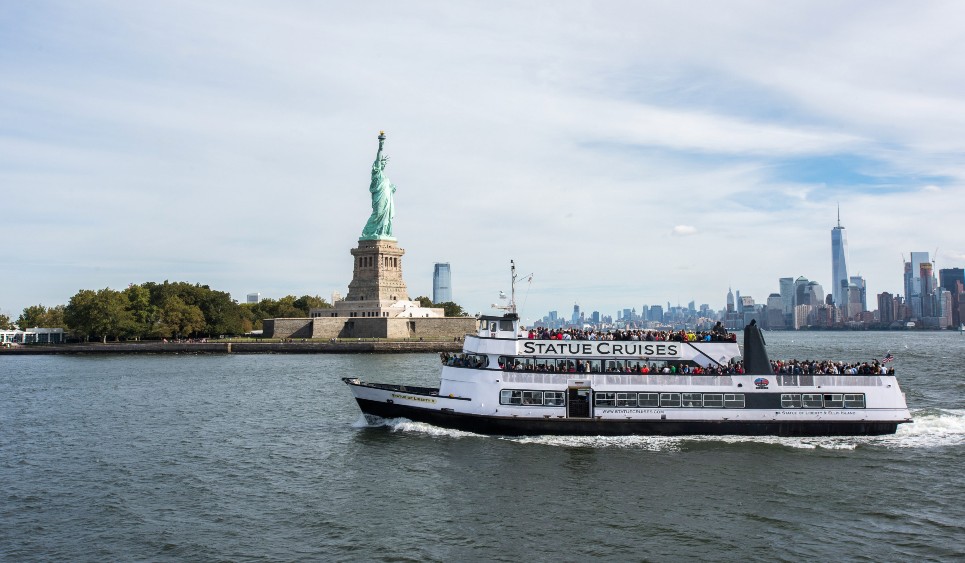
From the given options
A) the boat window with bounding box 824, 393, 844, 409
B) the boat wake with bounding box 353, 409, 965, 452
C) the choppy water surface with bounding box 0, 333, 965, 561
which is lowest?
the choppy water surface with bounding box 0, 333, 965, 561

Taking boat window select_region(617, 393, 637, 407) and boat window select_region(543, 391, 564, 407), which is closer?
boat window select_region(617, 393, 637, 407)

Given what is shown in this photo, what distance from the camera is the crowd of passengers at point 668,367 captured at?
40750mm

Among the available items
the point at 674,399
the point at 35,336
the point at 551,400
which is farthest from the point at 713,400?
the point at 35,336

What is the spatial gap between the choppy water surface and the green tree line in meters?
82.9

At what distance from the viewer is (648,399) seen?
40344 millimetres

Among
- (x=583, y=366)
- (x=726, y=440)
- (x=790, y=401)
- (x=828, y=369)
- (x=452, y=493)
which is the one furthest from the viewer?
(x=583, y=366)

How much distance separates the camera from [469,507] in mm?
29688

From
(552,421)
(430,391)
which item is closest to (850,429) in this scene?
(552,421)

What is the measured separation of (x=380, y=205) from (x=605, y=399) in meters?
98.8

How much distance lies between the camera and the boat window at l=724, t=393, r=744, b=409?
132 feet

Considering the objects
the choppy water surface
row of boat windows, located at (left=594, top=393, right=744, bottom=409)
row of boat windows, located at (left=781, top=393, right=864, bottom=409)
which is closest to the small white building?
the choppy water surface

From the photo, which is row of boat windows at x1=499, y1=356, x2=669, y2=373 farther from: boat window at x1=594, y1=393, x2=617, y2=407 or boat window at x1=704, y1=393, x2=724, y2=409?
boat window at x1=704, y1=393, x2=724, y2=409

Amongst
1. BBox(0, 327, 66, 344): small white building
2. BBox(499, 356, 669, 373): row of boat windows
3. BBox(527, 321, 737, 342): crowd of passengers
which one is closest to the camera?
BBox(499, 356, 669, 373): row of boat windows

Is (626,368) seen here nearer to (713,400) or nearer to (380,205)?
(713,400)
